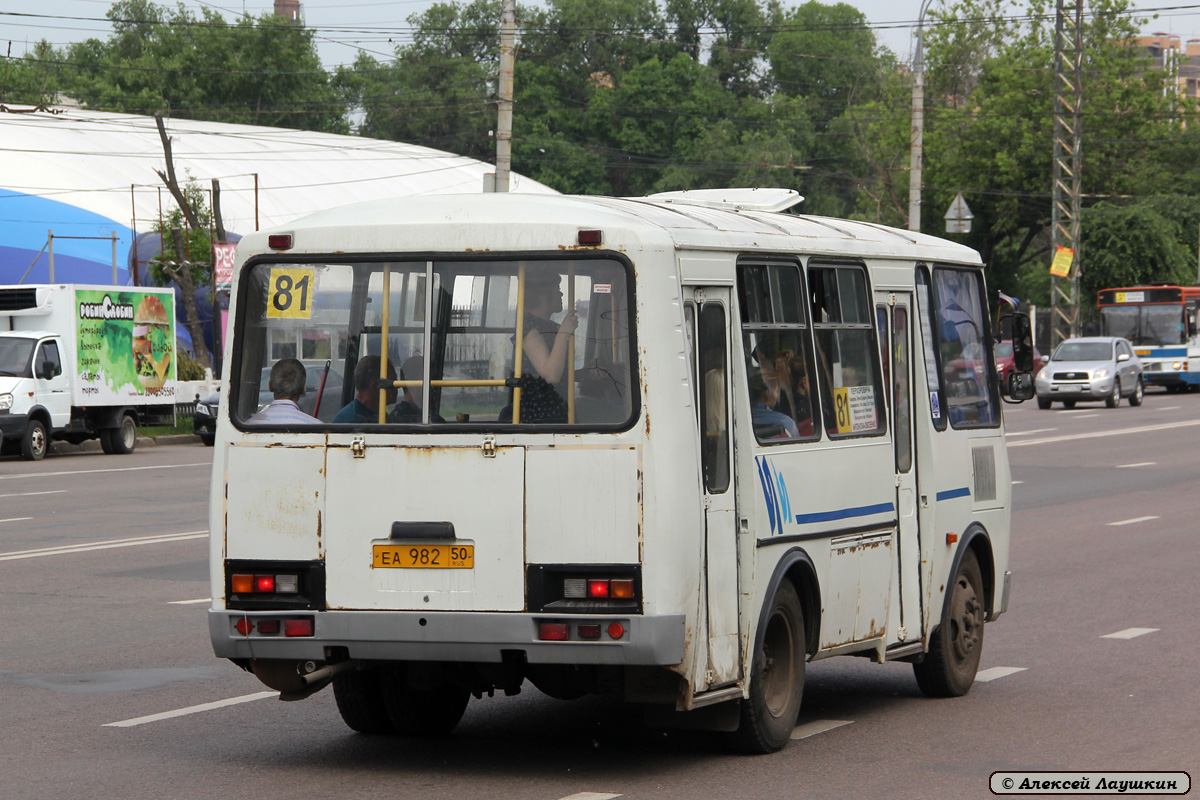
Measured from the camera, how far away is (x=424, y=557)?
6.81 m

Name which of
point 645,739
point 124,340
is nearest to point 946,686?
point 645,739

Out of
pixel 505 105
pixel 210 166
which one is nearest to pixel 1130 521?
pixel 505 105

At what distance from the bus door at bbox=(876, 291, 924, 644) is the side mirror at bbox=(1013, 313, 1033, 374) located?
4.74ft

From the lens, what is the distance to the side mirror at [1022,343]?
1002 cm

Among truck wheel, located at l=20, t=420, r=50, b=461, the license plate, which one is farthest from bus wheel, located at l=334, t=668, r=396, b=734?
truck wheel, located at l=20, t=420, r=50, b=461

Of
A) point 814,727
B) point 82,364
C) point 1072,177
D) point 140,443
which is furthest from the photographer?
point 1072,177

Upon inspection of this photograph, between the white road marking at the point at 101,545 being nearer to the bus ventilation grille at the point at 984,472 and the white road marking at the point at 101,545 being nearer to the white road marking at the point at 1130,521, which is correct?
the bus ventilation grille at the point at 984,472

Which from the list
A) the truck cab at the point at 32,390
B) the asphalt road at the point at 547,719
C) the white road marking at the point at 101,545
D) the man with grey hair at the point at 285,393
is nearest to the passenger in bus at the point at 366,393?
the man with grey hair at the point at 285,393

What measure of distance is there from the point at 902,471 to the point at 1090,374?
36206 mm

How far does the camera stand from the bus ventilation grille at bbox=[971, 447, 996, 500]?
9.43 metres

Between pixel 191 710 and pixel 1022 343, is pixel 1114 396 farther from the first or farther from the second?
pixel 191 710

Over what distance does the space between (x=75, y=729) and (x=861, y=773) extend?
11.4 ft

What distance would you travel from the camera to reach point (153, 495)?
20312mm

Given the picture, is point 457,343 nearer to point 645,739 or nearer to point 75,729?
point 645,739
